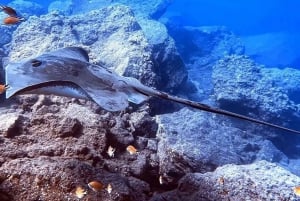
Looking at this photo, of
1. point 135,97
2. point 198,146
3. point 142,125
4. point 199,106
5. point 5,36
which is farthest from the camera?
point 5,36

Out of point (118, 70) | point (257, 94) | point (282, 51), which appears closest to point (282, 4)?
point (282, 51)

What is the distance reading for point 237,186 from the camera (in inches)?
114

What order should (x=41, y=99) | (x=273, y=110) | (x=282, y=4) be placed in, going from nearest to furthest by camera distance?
(x=41, y=99), (x=273, y=110), (x=282, y=4)

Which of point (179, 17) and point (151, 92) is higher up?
point (179, 17)

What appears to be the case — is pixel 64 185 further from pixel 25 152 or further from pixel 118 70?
pixel 118 70

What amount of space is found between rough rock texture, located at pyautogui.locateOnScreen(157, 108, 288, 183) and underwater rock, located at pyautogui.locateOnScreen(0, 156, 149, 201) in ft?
3.62

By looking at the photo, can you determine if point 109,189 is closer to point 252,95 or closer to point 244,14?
point 252,95

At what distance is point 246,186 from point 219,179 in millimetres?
285

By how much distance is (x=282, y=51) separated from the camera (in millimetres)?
28953

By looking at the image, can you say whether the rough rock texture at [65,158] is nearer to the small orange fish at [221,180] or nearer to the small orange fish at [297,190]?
the small orange fish at [221,180]

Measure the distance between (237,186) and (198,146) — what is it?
138 cm

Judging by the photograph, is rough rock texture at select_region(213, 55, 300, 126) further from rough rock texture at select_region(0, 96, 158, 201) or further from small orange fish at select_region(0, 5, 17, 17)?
small orange fish at select_region(0, 5, 17, 17)

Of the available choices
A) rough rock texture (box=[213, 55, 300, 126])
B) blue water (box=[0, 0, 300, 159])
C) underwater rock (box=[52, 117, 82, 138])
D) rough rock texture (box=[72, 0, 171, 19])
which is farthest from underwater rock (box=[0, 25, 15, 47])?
blue water (box=[0, 0, 300, 159])

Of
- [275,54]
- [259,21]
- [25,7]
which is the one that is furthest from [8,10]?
[259,21]
